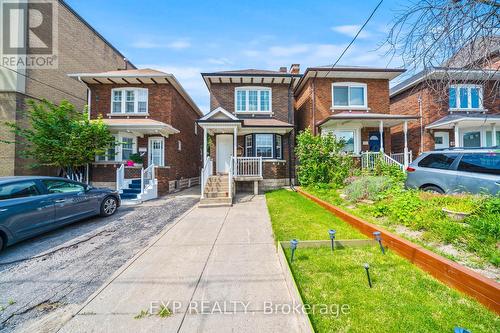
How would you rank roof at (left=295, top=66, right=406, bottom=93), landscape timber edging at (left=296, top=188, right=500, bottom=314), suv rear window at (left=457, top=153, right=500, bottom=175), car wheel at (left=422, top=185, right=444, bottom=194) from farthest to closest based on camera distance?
roof at (left=295, top=66, right=406, bottom=93) → car wheel at (left=422, top=185, right=444, bottom=194) → suv rear window at (left=457, top=153, right=500, bottom=175) → landscape timber edging at (left=296, top=188, right=500, bottom=314)

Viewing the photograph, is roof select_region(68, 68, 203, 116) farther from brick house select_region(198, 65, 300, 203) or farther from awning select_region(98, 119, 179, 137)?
awning select_region(98, 119, 179, 137)

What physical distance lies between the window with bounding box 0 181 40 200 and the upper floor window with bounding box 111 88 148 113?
27.7ft

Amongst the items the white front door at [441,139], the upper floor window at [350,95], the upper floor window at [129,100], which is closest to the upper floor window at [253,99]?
the upper floor window at [350,95]

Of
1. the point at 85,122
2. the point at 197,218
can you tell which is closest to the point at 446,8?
the point at 197,218

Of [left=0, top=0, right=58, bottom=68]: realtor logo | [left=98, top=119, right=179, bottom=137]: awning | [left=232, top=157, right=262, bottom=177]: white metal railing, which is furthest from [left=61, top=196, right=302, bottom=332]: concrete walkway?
[left=0, top=0, right=58, bottom=68]: realtor logo

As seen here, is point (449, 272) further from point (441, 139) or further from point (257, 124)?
point (441, 139)

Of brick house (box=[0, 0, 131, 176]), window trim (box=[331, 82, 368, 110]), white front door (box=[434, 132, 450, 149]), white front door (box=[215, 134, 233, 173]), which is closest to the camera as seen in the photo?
brick house (box=[0, 0, 131, 176])

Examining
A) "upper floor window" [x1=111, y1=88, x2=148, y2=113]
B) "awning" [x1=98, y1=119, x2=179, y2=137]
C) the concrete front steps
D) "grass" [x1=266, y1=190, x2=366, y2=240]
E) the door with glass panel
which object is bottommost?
"grass" [x1=266, y1=190, x2=366, y2=240]

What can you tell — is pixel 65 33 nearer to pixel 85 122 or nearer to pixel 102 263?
pixel 85 122

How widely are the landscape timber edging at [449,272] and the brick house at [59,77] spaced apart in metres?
16.6

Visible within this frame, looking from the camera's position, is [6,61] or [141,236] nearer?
[141,236]

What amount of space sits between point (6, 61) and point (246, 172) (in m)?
14.3

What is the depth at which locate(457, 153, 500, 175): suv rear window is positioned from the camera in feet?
17.1

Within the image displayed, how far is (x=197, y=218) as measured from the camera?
271 inches
